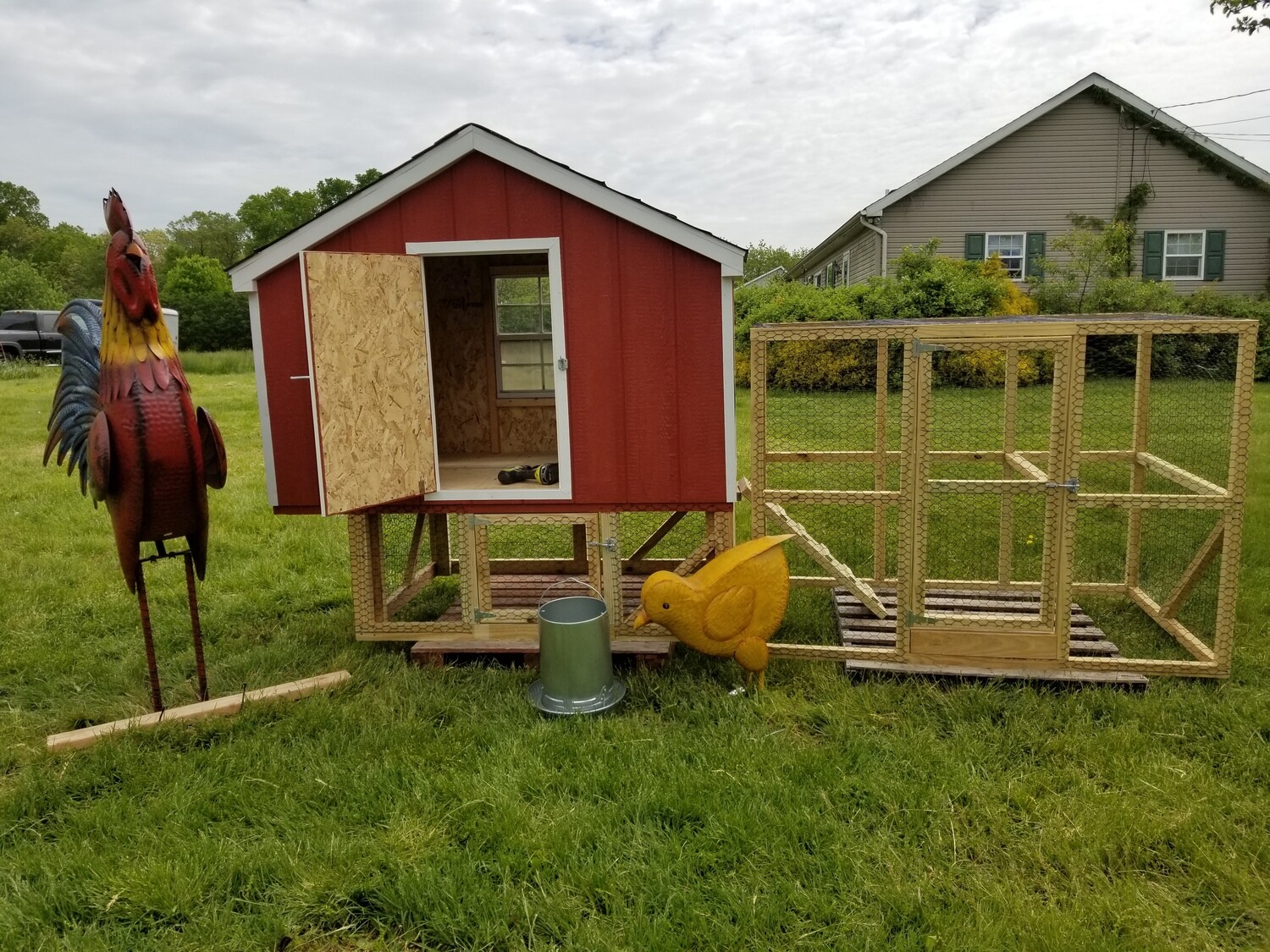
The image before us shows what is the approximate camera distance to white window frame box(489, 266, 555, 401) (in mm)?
5883

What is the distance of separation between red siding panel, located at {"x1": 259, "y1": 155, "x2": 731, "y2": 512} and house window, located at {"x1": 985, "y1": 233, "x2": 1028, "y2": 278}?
16.1m

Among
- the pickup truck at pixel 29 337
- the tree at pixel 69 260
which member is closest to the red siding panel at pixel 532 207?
the pickup truck at pixel 29 337

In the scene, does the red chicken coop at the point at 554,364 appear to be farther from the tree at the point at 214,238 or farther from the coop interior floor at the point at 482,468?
the tree at the point at 214,238

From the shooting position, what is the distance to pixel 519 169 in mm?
4477

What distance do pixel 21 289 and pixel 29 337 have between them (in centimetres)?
1396

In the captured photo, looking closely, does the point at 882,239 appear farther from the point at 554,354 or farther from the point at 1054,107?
the point at 554,354

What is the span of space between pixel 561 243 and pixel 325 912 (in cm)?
320

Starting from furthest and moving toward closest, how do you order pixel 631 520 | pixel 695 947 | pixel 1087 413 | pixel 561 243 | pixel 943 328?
1. pixel 1087 413
2. pixel 631 520
3. pixel 561 243
4. pixel 943 328
5. pixel 695 947

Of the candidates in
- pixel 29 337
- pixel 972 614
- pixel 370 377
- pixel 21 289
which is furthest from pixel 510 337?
pixel 21 289

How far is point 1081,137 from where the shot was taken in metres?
18.2

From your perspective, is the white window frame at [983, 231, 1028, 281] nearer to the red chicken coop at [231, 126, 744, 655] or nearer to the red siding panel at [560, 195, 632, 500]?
the red chicken coop at [231, 126, 744, 655]

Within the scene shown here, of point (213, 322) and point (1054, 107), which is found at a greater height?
point (1054, 107)

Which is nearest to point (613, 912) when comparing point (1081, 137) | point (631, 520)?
point (631, 520)

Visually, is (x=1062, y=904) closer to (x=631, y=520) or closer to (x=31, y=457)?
(x=631, y=520)
